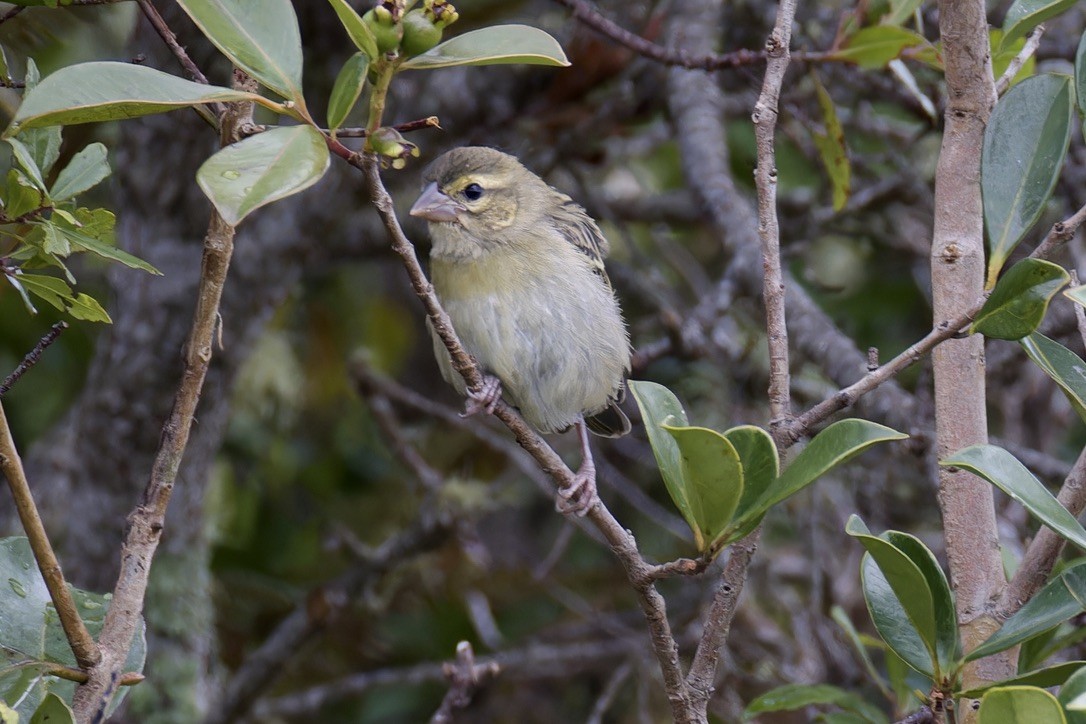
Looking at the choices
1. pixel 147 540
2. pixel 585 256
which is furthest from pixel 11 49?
pixel 585 256

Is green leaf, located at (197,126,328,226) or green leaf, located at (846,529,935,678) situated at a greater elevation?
green leaf, located at (197,126,328,226)

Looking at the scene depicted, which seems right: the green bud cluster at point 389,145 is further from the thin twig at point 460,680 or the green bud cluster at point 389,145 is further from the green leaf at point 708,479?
the thin twig at point 460,680

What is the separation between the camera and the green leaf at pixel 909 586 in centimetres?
179

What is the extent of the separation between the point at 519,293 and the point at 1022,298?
196cm

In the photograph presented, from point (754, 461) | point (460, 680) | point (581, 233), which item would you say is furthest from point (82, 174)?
point (581, 233)

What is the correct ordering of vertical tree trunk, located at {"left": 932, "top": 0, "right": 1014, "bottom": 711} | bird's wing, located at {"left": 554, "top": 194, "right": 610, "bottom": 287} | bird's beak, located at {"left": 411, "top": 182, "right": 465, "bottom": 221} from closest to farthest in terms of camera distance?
vertical tree trunk, located at {"left": 932, "top": 0, "right": 1014, "bottom": 711} → bird's beak, located at {"left": 411, "top": 182, "right": 465, "bottom": 221} → bird's wing, located at {"left": 554, "top": 194, "right": 610, "bottom": 287}

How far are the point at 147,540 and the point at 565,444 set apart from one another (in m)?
3.62

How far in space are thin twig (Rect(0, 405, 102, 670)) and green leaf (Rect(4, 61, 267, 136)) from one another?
43 centimetres

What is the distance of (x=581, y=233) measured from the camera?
12.8 feet

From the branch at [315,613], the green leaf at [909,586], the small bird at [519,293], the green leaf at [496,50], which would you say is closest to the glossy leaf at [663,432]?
the green leaf at [909,586]

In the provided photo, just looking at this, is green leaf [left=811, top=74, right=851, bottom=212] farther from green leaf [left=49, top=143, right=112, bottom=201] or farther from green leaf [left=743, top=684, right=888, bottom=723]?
green leaf [left=49, top=143, right=112, bottom=201]

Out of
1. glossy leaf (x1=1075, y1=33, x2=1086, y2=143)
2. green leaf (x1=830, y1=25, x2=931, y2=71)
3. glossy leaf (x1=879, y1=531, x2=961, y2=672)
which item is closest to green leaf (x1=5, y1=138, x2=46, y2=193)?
glossy leaf (x1=879, y1=531, x2=961, y2=672)

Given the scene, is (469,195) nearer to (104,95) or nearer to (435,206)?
(435,206)

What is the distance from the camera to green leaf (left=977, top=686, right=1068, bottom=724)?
5.13 ft
